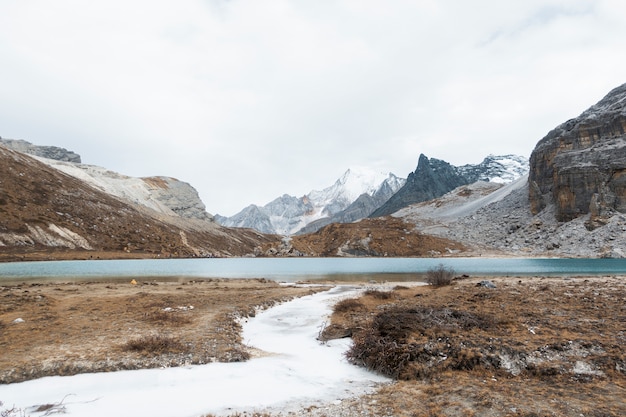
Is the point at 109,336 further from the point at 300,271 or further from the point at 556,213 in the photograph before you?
the point at 556,213

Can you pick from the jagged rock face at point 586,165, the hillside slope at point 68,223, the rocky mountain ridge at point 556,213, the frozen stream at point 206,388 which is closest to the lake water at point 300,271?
the hillside slope at point 68,223

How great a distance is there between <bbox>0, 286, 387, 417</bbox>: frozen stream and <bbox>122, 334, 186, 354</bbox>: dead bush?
1.61 meters

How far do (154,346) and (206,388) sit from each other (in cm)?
429

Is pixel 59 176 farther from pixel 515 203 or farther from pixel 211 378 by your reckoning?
pixel 515 203

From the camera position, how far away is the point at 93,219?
139250 mm

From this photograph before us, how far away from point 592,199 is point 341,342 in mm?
142748

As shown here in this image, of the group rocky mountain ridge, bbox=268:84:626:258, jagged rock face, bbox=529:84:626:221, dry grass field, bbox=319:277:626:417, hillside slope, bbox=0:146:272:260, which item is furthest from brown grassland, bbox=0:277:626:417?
jagged rock face, bbox=529:84:626:221

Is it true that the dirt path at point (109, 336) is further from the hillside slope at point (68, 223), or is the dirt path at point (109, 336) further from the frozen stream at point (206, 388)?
the hillside slope at point (68, 223)

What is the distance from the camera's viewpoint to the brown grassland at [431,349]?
352 inches

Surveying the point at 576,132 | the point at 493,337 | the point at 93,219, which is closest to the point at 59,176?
the point at 93,219

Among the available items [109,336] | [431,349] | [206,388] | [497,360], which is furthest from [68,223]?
[497,360]

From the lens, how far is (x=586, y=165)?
423 feet

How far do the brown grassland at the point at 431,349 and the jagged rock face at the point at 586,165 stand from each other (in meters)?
129

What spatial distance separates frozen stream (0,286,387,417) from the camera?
9.20 meters
